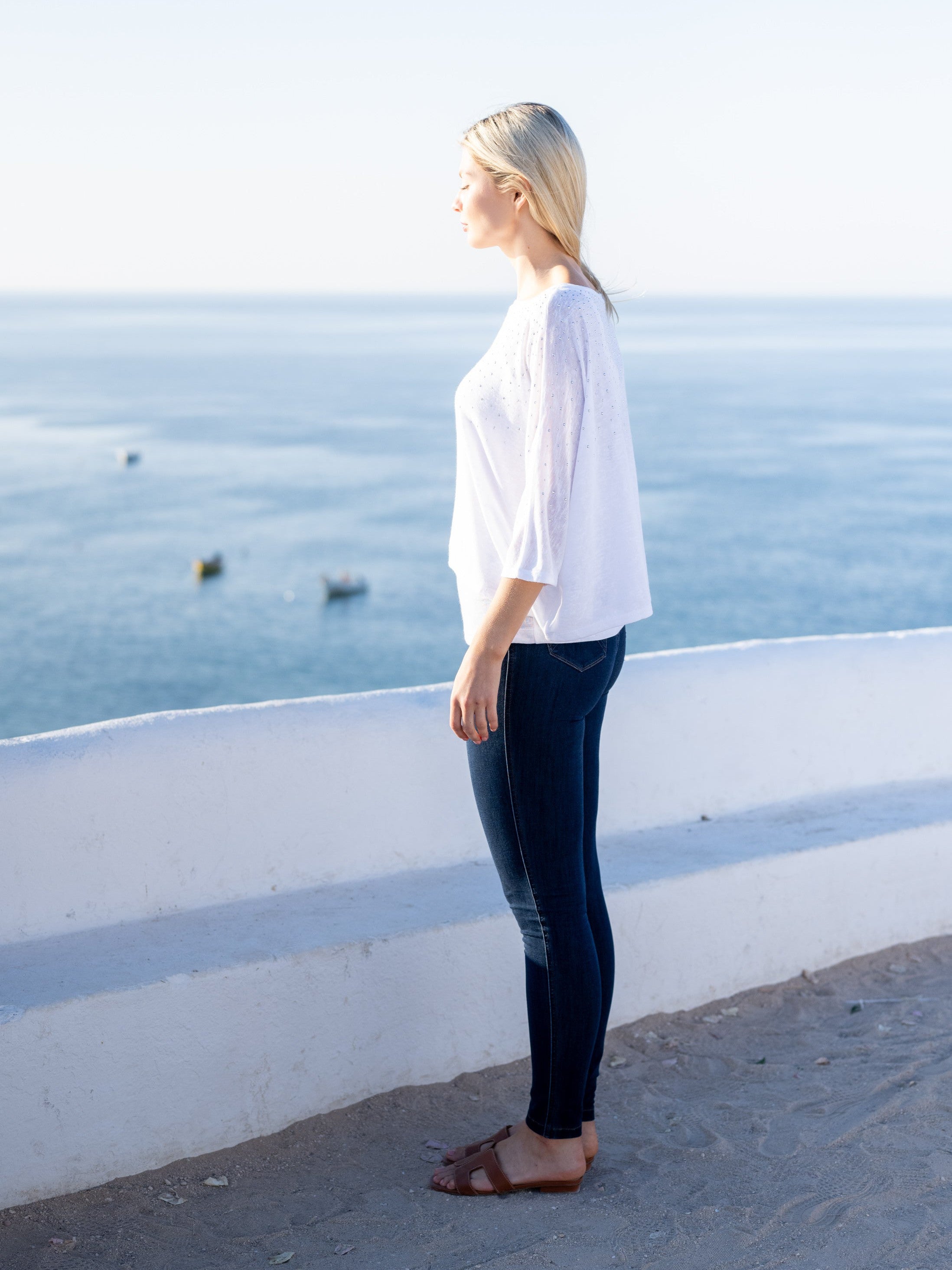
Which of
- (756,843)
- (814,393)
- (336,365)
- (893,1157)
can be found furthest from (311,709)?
(336,365)

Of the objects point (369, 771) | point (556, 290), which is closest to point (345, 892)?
point (369, 771)

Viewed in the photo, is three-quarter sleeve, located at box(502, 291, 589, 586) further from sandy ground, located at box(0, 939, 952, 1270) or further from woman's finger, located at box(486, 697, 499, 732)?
sandy ground, located at box(0, 939, 952, 1270)

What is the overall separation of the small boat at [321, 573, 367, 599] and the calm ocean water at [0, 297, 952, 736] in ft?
1.17

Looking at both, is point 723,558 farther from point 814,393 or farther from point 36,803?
point 36,803

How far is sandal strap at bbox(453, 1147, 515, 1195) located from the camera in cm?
167

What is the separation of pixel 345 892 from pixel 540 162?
1.26 m

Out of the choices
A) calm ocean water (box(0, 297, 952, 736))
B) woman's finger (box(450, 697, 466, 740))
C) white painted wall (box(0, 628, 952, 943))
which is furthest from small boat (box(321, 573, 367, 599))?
woman's finger (box(450, 697, 466, 740))

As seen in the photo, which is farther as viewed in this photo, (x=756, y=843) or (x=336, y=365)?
(x=336, y=365)

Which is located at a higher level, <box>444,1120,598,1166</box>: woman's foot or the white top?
the white top

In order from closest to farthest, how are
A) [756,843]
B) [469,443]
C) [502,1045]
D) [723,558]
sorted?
[469,443] < [502,1045] < [756,843] < [723,558]

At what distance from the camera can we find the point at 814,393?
287 feet

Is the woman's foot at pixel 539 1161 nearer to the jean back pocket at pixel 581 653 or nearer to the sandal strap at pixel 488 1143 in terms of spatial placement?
the sandal strap at pixel 488 1143

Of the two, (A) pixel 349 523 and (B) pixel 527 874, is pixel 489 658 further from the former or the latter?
(A) pixel 349 523

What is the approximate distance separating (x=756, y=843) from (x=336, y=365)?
10848cm
